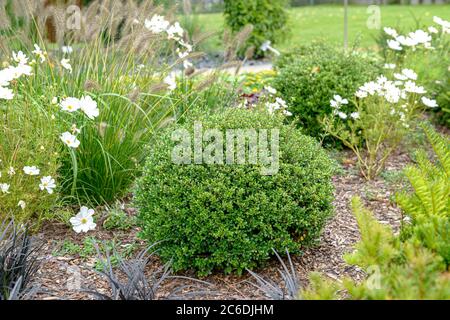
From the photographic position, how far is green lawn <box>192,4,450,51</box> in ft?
41.3

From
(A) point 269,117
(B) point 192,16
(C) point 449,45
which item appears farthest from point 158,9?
(B) point 192,16

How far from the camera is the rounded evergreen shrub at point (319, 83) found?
528 centimetres

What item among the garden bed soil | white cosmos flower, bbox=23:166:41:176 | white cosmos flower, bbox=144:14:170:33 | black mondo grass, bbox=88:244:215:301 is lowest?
the garden bed soil

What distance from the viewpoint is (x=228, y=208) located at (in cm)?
304

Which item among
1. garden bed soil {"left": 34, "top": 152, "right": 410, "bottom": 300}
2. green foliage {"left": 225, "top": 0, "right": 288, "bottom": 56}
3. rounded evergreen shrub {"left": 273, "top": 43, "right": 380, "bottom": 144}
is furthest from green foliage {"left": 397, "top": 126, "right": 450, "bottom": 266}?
green foliage {"left": 225, "top": 0, "right": 288, "bottom": 56}

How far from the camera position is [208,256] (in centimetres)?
319

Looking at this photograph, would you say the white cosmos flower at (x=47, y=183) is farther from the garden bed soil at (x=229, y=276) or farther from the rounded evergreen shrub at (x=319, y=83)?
the rounded evergreen shrub at (x=319, y=83)

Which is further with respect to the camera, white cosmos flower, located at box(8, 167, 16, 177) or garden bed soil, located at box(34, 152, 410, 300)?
white cosmos flower, located at box(8, 167, 16, 177)

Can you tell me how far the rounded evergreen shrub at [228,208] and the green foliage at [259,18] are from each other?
24.2 ft

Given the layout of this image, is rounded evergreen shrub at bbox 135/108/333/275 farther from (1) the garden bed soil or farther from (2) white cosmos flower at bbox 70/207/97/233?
(2) white cosmos flower at bbox 70/207/97/233

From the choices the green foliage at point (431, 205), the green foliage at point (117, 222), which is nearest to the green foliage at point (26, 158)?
the green foliage at point (117, 222)

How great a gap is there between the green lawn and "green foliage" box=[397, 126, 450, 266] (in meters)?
8.09

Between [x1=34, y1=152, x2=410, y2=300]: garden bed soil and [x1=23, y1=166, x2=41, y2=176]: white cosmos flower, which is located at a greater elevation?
[x1=23, y1=166, x2=41, y2=176]: white cosmos flower

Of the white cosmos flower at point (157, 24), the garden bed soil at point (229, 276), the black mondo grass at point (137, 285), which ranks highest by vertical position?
the white cosmos flower at point (157, 24)
